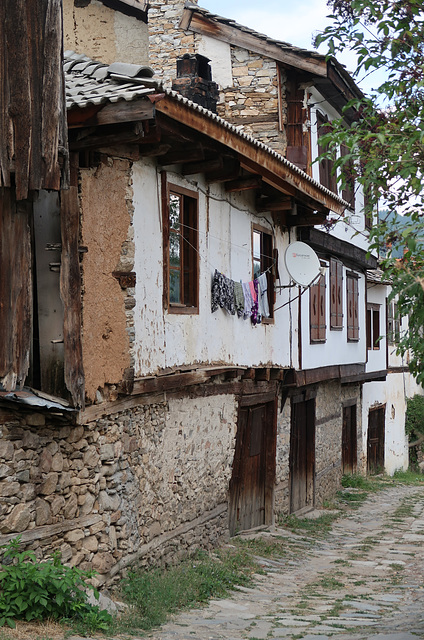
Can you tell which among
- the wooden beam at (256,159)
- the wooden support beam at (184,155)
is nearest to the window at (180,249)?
the wooden support beam at (184,155)

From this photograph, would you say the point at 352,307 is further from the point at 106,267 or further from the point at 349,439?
the point at 106,267

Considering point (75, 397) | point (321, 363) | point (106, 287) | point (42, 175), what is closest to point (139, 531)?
point (75, 397)

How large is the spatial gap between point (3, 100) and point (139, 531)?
13.8ft

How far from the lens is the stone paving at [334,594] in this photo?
6914 millimetres

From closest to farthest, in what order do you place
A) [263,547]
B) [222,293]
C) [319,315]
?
[222,293]
[263,547]
[319,315]

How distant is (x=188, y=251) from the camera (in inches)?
358

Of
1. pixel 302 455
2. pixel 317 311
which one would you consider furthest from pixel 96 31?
pixel 302 455

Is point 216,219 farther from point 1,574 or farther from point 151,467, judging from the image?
point 1,574

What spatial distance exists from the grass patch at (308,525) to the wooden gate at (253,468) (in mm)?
616

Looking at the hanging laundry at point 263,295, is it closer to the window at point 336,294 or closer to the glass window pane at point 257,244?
the glass window pane at point 257,244

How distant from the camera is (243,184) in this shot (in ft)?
32.8

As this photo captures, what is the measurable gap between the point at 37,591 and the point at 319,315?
9.11 meters

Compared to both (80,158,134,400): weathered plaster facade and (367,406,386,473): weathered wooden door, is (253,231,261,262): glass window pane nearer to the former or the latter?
(80,158,134,400): weathered plaster facade

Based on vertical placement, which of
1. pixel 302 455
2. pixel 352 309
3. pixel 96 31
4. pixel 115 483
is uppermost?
pixel 96 31
